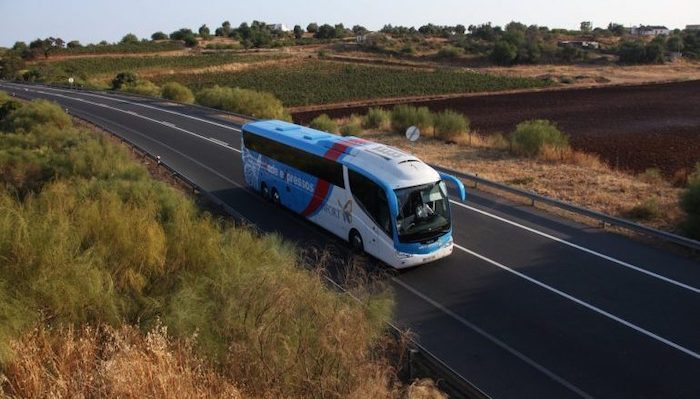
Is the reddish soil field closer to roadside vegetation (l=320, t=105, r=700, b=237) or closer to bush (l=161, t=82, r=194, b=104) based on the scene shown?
roadside vegetation (l=320, t=105, r=700, b=237)

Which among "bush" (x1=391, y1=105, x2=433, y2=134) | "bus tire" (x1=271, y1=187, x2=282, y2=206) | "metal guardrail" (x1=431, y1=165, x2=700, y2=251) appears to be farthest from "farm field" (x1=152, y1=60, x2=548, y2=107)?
"metal guardrail" (x1=431, y1=165, x2=700, y2=251)

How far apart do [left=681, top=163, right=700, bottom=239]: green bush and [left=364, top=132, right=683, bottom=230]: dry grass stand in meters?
0.92

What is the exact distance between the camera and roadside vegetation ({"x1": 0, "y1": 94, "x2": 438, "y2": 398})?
6.20 meters

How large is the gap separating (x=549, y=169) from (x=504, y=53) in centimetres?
8752

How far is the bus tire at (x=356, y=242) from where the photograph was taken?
14.3 meters

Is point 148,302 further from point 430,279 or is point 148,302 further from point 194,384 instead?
point 430,279

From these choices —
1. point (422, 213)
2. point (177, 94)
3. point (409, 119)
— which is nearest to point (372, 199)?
point (422, 213)

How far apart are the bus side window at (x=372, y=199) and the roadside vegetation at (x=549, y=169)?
347 inches

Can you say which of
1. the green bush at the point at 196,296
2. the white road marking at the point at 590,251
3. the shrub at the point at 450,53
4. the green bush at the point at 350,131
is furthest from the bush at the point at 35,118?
the shrub at the point at 450,53

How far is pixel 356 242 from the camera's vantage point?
47.6 feet

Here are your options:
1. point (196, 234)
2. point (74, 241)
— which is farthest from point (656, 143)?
point (74, 241)

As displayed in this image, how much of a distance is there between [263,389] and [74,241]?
14.5 feet

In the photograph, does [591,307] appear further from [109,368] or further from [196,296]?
[109,368]

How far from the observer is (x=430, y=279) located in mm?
13375
